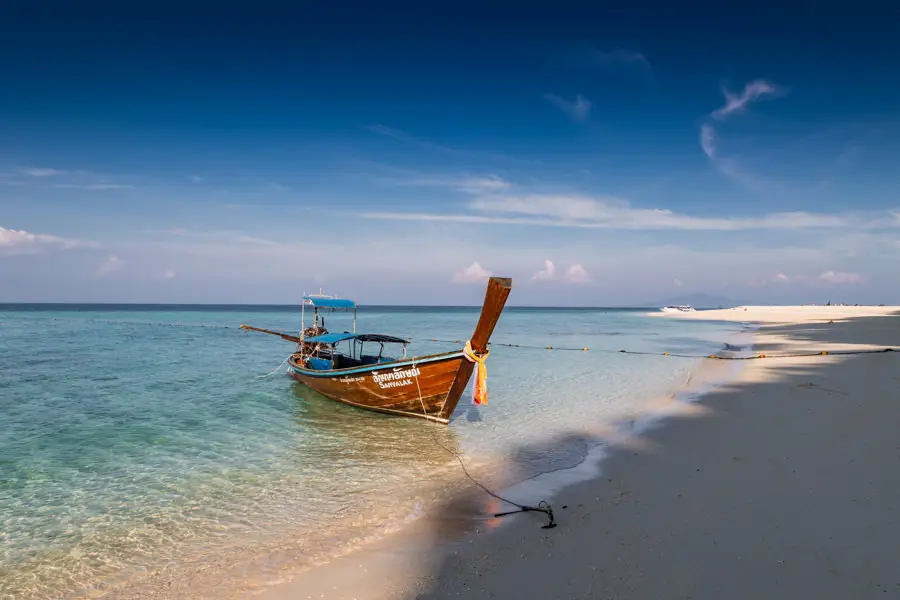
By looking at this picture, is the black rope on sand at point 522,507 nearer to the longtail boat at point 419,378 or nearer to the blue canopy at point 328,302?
the longtail boat at point 419,378

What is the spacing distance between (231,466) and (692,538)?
8.80 meters

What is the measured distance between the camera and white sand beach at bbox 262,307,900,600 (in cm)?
504

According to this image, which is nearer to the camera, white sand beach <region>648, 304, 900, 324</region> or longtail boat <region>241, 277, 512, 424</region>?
longtail boat <region>241, 277, 512, 424</region>

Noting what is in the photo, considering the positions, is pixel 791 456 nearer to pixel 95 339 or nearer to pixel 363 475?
pixel 363 475

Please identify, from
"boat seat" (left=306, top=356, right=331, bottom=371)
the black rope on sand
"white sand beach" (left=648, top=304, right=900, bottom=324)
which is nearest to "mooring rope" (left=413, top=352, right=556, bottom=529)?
the black rope on sand

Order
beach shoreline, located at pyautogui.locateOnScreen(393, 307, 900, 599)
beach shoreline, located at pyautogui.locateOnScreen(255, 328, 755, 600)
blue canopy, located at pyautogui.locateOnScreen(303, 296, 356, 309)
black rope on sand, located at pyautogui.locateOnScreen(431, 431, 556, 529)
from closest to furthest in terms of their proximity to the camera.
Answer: beach shoreline, located at pyautogui.locateOnScreen(393, 307, 900, 599) < beach shoreline, located at pyautogui.locateOnScreen(255, 328, 755, 600) < black rope on sand, located at pyautogui.locateOnScreen(431, 431, 556, 529) < blue canopy, located at pyautogui.locateOnScreen(303, 296, 356, 309)

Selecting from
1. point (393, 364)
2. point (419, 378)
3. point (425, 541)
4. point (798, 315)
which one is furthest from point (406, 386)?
point (798, 315)

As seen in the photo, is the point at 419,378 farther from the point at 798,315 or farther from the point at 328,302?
the point at 798,315

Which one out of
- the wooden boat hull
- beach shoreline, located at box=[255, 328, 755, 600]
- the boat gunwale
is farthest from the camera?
the wooden boat hull

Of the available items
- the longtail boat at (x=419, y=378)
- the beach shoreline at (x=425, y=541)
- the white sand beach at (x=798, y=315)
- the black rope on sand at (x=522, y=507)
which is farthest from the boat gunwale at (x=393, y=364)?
the white sand beach at (x=798, y=315)

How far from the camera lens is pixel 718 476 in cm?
811

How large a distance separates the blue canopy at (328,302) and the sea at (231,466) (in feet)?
10.8

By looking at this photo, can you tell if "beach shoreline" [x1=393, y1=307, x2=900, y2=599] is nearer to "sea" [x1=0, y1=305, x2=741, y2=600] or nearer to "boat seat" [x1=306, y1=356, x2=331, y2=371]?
"sea" [x1=0, y1=305, x2=741, y2=600]

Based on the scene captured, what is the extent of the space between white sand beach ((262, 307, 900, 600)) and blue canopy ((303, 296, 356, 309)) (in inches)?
448
